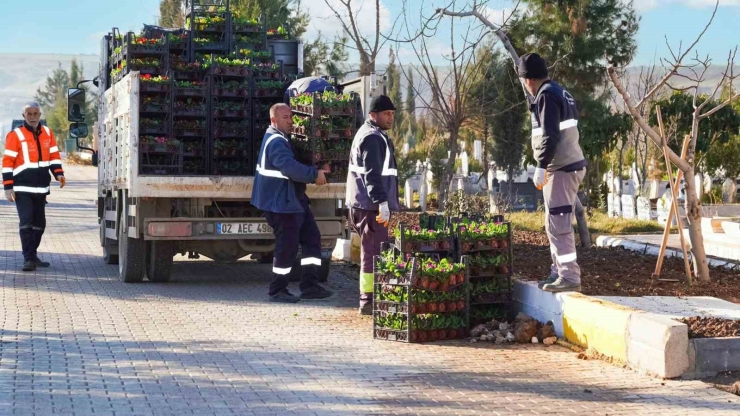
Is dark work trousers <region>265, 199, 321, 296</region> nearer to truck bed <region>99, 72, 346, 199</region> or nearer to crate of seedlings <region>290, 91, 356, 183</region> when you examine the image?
crate of seedlings <region>290, 91, 356, 183</region>

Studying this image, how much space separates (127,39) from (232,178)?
2.48 m

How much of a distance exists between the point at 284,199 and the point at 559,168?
3280 mm

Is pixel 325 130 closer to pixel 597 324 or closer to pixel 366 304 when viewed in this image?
pixel 366 304

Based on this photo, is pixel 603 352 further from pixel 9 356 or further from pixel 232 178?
pixel 232 178

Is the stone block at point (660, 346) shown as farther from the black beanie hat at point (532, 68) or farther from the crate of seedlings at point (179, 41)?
the crate of seedlings at point (179, 41)

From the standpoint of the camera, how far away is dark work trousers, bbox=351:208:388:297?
10391mm

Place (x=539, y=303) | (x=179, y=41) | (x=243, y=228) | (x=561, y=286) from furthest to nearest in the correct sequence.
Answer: (x=179, y=41)
(x=243, y=228)
(x=539, y=303)
(x=561, y=286)

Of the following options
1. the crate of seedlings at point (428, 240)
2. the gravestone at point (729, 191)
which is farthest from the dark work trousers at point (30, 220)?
the gravestone at point (729, 191)

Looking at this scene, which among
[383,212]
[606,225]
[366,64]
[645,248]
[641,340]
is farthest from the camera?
[606,225]

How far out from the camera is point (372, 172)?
10.2 meters

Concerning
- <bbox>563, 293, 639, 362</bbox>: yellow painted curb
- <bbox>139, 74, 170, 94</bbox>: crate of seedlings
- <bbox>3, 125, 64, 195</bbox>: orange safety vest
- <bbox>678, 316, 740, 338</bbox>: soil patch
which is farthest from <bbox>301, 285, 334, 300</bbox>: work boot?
<bbox>3, 125, 64, 195</bbox>: orange safety vest

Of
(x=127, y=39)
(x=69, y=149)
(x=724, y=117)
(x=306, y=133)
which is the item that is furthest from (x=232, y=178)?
(x=69, y=149)

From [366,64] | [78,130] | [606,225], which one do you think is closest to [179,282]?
[78,130]

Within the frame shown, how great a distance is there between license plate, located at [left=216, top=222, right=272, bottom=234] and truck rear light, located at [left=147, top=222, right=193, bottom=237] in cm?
33
